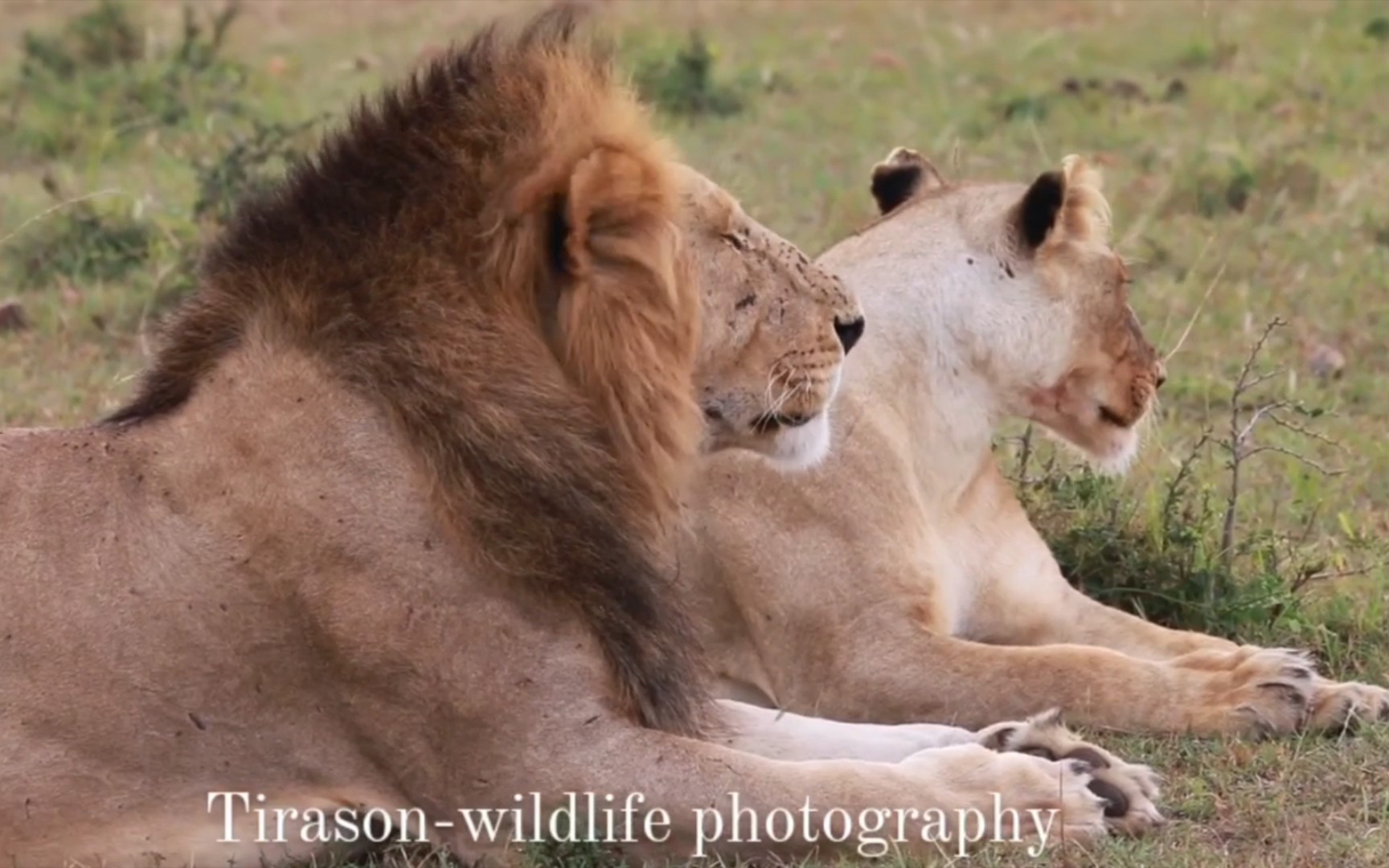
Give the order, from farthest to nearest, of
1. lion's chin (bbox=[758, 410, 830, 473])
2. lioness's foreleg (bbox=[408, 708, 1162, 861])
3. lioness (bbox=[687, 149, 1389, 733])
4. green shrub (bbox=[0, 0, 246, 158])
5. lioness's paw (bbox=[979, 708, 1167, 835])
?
green shrub (bbox=[0, 0, 246, 158]) < lioness (bbox=[687, 149, 1389, 733]) < lion's chin (bbox=[758, 410, 830, 473]) < lioness's paw (bbox=[979, 708, 1167, 835]) < lioness's foreleg (bbox=[408, 708, 1162, 861])

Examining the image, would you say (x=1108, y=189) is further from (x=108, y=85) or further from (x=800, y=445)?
(x=800, y=445)

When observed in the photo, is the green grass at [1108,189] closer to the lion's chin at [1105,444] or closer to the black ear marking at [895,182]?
the lion's chin at [1105,444]

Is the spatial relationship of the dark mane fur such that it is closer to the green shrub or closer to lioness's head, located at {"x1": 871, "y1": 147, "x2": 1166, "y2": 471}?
lioness's head, located at {"x1": 871, "y1": 147, "x2": 1166, "y2": 471}

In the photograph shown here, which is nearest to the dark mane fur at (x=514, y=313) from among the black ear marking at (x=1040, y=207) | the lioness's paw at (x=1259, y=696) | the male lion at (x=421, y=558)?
the male lion at (x=421, y=558)

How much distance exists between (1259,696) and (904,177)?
56.5 inches

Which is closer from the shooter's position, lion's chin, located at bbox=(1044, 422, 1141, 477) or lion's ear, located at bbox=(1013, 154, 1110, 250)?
lion's ear, located at bbox=(1013, 154, 1110, 250)

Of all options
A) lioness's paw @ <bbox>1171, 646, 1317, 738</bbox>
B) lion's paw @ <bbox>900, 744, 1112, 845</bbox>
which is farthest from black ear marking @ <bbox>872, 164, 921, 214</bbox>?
lion's paw @ <bbox>900, 744, 1112, 845</bbox>

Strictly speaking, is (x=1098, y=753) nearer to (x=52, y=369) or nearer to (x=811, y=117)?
(x=52, y=369)

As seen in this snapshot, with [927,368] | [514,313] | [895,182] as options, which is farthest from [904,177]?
[514,313]

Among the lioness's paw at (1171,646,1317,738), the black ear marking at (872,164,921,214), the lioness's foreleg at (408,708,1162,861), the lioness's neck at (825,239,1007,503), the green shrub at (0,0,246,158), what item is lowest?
the green shrub at (0,0,246,158)

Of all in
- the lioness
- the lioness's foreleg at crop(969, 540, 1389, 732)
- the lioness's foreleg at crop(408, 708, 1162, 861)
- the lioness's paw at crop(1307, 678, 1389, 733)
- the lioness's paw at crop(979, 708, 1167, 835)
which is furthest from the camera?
the lioness's foreleg at crop(969, 540, 1389, 732)

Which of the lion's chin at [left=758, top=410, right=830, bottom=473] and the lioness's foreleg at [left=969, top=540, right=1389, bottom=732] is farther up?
the lion's chin at [left=758, top=410, right=830, bottom=473]

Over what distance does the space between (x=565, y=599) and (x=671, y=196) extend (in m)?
0.63

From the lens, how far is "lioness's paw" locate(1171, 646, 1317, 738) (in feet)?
13.4
